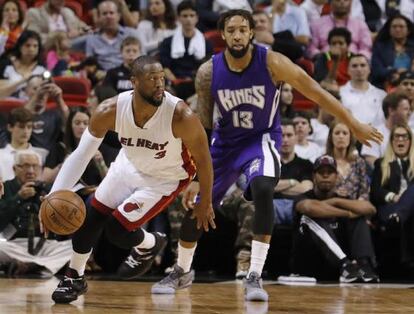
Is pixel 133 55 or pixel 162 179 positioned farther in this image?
pixel 133 55

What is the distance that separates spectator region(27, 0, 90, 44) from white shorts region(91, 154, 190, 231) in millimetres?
5922

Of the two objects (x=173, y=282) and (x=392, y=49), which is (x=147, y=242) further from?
(x=392, y=49)

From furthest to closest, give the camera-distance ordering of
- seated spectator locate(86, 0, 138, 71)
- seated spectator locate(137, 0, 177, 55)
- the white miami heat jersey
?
seated spectator locate(137, 0, 177, 55), seated spectator locate(86, 0, 138, 71), the white miami heat jersey

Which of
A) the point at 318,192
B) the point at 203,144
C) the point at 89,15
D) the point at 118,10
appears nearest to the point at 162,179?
the point at 203,144

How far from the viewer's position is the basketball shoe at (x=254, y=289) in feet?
21.0

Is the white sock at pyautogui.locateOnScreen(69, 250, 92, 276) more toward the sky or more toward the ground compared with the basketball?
more toward the ground

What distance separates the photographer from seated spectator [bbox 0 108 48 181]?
9.30 metres

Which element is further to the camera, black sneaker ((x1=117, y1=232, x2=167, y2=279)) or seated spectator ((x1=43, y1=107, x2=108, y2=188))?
seated spectator ((x1=43, y1=107, x2=108, y2=188))

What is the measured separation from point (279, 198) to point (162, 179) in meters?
2.94

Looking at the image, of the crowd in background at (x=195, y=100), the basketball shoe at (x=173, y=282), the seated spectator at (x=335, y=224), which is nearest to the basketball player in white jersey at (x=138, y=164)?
the basketball shoe at (x=173, y=282)

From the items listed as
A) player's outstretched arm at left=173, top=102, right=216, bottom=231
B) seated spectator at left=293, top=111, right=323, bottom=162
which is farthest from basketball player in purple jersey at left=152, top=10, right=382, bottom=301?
seated spectator at left=293, top=111, right=323, bottom=162

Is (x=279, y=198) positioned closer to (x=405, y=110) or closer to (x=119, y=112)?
(x=405, y=110)

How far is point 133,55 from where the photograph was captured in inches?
430

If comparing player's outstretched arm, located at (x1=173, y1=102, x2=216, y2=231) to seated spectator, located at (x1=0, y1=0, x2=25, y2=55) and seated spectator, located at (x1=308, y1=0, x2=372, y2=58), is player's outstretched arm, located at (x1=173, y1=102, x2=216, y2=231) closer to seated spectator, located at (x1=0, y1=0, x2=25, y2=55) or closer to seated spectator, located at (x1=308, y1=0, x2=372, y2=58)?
seated spectator, located at (x1=0, y1=0, x2=25, y2=55)
